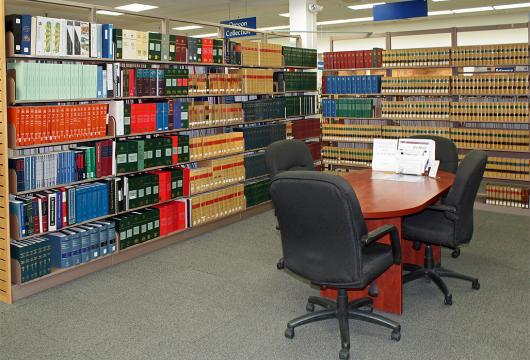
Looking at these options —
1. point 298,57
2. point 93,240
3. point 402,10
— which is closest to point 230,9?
point 402,10

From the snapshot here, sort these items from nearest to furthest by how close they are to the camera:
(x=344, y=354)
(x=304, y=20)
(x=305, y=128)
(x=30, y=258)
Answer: (x=344, y=354), (x=30, y=258), (x=305, y=128), (x=304, y=20)

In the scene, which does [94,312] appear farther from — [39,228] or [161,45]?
[161,45]

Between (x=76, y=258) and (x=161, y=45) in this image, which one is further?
(x=161, y=45)

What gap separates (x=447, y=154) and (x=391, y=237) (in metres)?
2.06

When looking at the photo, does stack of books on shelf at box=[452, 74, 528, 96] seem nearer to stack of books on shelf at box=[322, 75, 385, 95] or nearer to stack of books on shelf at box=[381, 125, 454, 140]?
stack of books on shelf at box=[381, 125, 454, 140]

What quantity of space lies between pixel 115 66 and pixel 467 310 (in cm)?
347

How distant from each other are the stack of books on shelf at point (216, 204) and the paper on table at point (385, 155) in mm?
1955

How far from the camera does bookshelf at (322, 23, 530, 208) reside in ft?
21.9

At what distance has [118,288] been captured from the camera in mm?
4281

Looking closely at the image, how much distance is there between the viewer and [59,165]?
432cm

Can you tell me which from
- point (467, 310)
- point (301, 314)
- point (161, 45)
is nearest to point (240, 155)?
point (161, 45)

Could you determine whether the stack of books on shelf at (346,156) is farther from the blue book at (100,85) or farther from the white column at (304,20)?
the blue book at (100,85)

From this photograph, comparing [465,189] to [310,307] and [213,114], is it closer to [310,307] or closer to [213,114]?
[310,307]

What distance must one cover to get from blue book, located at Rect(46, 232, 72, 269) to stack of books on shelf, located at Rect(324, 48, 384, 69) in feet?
16.3
